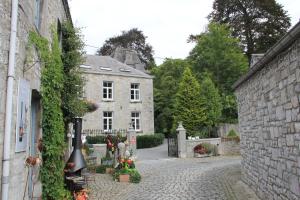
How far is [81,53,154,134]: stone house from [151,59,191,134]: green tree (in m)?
5.60

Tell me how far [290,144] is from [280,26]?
87.5 ft

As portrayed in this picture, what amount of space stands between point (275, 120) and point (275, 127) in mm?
140

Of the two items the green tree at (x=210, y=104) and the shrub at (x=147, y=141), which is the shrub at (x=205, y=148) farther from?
the shrub at (x=147, y=141)

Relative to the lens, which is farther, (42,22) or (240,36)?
(240,36)

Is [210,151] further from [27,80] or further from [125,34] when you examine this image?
[125,34]

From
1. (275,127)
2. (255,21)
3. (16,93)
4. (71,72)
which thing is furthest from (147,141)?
(16,93)

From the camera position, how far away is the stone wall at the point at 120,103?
26312mm

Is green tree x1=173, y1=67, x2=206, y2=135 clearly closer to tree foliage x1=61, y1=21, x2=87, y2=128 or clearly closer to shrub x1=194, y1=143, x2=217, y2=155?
shrub x1=194, y1=143, x2=217, y2=155

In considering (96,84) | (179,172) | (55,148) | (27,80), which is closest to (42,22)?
(27,80)

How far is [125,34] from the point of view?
38.5 m

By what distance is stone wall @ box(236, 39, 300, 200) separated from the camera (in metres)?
4.88

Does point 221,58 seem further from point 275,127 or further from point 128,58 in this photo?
point 275,127

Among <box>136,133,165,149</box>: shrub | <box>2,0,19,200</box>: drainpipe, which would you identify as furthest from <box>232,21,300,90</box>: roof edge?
<box>136,133,165,149</box>: shrub

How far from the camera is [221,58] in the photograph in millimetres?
30625
